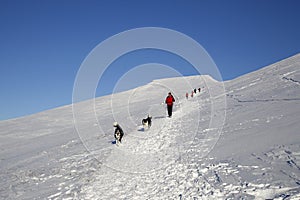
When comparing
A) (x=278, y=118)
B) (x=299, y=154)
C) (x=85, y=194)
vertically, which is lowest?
(x=85, y=194)

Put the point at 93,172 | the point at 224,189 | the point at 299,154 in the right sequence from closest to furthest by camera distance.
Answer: the point at 224,189 → the point at 299,154 → the point at 93,172

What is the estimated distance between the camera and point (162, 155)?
11000 mm

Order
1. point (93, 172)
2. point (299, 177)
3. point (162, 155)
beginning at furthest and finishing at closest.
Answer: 1. point (162, 155)
2. point (93, 172)
3. point (299, 177)

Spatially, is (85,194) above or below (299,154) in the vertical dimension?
below

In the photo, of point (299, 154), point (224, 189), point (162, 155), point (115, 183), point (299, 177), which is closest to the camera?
point (299, 177)

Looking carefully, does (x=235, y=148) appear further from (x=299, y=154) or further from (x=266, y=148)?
(x=299, y=154)

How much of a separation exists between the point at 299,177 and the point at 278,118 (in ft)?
22.8

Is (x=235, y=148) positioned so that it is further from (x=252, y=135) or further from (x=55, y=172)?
(x=55, y=172)

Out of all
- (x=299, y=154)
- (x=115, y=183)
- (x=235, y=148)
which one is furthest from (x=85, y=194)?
(x=299, y=154)

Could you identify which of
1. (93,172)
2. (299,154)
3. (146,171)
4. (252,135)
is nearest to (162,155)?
(146,171)

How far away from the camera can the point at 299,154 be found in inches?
279

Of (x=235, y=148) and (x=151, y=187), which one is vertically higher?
(x=235, y=148)

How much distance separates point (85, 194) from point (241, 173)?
441cm

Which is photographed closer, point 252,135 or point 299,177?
point 299,177
